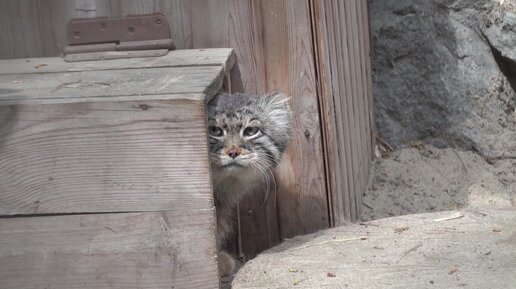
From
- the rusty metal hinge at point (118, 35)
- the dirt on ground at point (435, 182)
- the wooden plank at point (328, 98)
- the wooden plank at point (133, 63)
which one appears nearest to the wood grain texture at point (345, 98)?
the wooden plank at point (328, 98)

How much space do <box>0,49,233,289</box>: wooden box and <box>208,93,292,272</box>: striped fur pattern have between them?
55 centimetres

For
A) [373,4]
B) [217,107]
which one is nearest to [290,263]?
[217,107]

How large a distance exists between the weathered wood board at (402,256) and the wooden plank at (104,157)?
53cm

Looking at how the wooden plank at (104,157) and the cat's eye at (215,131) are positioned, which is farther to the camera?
the cat's eye at (215,131)

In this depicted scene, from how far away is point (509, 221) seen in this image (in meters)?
3.98

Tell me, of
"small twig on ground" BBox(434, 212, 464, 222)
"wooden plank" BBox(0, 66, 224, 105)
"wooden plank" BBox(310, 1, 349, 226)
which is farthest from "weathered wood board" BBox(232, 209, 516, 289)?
"wooden plank" BBox(0, 66, 224, 105)

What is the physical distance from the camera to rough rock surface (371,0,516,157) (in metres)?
5.25

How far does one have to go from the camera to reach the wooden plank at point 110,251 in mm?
3242

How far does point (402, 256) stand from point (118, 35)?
162 cm

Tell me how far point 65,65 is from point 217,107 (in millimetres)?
703

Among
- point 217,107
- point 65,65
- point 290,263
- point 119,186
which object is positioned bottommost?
point 290,263

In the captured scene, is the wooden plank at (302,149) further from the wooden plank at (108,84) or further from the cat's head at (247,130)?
the wooden plank at (108,84)

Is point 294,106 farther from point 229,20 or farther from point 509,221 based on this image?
point 509,221

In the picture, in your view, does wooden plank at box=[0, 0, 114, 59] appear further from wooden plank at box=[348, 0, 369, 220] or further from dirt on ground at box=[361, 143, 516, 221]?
dirt on ground at box=[361, 143, 516, 221]
